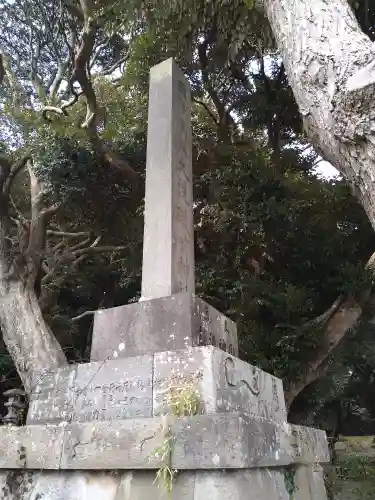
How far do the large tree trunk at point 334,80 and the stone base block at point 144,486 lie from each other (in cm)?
165

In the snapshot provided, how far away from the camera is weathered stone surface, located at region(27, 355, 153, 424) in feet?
7.87

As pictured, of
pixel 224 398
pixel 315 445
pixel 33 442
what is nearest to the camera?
pixel 224 398

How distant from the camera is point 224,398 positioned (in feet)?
7.30

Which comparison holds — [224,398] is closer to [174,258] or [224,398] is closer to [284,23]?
[174,258]

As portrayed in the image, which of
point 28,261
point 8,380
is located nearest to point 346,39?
point 28,261

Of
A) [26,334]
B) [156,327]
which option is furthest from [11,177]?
[156,327]

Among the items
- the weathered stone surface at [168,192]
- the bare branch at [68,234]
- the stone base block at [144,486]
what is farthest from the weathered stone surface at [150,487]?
the bare branch at [68,234]

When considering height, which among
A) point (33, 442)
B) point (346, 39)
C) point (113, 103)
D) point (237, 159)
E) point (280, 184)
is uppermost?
point (113, 103)

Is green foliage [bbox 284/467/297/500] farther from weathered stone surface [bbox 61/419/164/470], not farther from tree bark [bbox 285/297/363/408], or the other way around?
tree bark [bbox 285/297/363/408]

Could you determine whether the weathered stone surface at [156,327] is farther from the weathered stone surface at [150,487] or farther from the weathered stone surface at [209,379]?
the weathered stone surface at [150,487]

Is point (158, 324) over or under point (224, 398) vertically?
over

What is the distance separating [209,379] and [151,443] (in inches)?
16.7

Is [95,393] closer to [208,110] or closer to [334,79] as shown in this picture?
[334,79]

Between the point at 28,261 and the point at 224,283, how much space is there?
10.5ft
